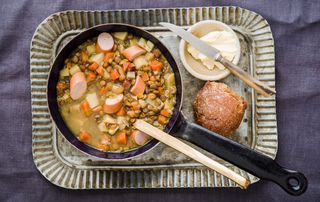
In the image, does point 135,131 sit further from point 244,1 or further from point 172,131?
point 244,1

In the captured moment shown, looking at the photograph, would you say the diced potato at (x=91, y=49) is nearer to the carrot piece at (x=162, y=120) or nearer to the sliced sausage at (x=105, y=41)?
the sliced sausage at (x=105, y=41)

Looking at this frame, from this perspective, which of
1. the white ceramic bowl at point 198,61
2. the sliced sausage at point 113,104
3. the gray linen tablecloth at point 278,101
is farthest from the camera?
the gray linen tablecloth at point 278,101

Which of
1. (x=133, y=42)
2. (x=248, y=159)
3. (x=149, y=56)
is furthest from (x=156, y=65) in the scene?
(x=248, y=159)

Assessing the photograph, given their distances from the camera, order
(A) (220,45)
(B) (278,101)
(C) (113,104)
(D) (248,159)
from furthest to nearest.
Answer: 1. (B) (278,101)
2. (A) (220,45)
3. (C) (113,104)
4. (D) (248,159)

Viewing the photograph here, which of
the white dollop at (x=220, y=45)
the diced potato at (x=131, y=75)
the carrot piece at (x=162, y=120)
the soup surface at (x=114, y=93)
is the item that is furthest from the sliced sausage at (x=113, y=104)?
the white dollop at (x=220, y=45)

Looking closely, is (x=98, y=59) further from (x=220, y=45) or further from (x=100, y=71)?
(x=220, y=45)

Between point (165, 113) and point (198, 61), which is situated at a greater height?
point (198, 61)
